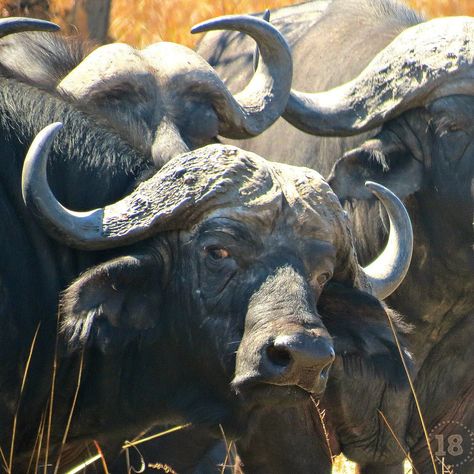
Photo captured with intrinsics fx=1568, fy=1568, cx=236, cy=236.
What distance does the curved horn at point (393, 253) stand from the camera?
219 inches

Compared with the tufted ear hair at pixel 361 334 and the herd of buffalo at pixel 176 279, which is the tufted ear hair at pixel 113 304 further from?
the tufted ear hair at pixel 361 334

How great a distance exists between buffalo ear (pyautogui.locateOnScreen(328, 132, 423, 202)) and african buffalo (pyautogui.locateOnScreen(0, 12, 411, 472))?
5.53 ft

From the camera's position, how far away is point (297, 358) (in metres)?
4.55

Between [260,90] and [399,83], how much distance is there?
0.91 m

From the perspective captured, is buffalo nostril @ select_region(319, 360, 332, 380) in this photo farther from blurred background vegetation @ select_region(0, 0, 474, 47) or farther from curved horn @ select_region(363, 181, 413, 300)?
blurred background vegetation @ select_region(0, 0, 474, 47)

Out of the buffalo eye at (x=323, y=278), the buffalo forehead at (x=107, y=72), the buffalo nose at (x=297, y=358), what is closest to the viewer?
the buffalo nose at (x=297, y=358)

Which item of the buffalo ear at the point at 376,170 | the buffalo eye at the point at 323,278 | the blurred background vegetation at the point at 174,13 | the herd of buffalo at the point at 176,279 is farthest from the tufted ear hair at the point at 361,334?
the blurred background vegetation at the point at 174,13

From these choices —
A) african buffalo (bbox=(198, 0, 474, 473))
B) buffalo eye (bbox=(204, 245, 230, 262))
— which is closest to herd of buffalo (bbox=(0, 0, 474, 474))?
buffalo eye (bbox=(204, 245, 230, 262))

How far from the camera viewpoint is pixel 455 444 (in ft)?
24.9

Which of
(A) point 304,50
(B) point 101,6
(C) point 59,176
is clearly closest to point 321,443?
(C) point 59,176

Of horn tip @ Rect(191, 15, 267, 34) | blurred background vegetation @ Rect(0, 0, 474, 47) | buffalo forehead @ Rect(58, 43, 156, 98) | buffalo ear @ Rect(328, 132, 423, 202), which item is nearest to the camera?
buffalo forehead @ Rect(58, 43, 156, 98)

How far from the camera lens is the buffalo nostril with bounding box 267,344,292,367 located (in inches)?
181

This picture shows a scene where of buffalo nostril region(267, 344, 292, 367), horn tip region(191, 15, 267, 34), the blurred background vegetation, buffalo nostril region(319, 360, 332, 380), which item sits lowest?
the blurred background vegetation

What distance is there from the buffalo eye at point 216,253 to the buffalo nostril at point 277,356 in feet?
1.30
